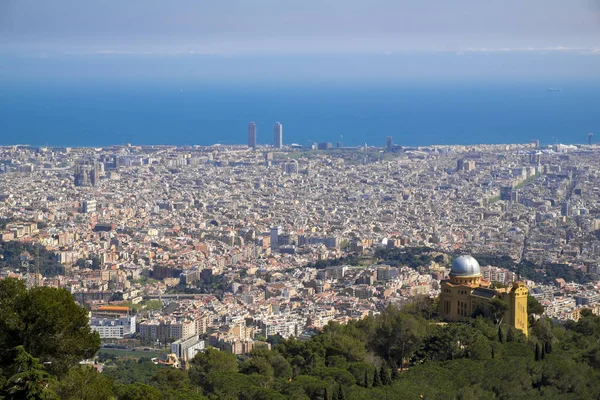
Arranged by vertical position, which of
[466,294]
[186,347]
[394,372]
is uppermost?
[466,294]

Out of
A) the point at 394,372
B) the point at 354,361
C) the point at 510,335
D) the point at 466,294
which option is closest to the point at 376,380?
the point at 394,372

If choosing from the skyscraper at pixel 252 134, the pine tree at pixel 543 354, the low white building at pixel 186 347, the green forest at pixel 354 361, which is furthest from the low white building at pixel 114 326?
the skyscraper at pixel 252 134

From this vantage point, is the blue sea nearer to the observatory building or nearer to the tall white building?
the tall white building

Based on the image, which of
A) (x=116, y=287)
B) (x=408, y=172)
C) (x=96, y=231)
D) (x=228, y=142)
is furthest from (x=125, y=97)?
(x=116, y=287)

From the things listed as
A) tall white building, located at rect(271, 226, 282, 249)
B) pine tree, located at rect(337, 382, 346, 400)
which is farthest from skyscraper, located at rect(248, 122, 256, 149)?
pine tree, located at rect(337, 382, 346, 400)

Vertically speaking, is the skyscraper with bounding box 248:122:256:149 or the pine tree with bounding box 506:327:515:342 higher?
the skyscraper with bounding box 248:122:256:149

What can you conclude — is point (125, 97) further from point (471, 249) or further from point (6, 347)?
point (6, 347)

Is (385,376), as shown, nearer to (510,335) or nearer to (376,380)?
(376,380)
